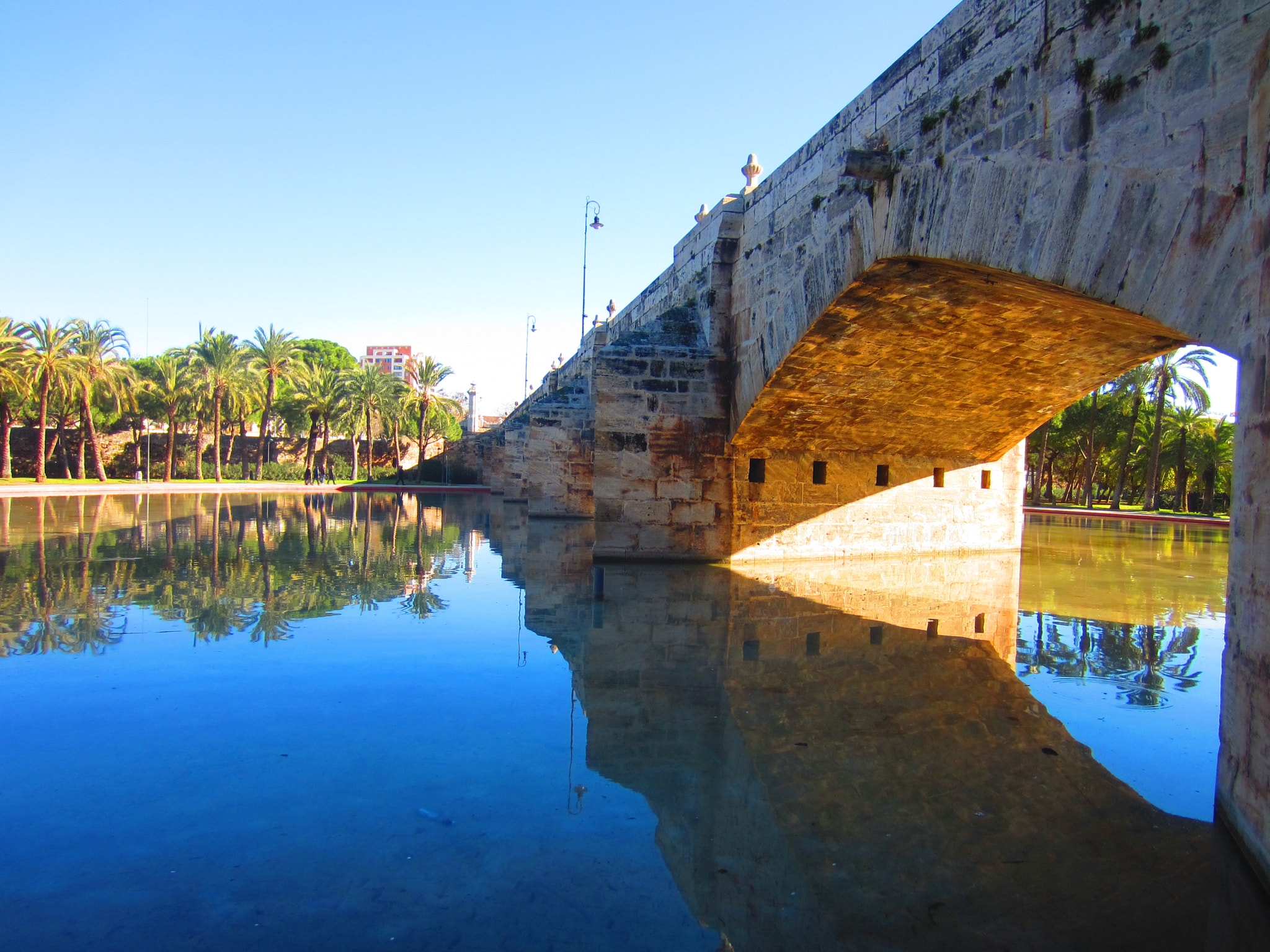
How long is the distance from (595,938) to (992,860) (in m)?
1.45

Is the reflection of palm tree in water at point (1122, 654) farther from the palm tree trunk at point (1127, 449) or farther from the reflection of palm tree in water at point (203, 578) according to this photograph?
the palm tree trunk at point (1127, 449)

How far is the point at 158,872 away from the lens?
254 centimetres

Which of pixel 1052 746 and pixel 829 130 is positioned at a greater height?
pixel 829 130

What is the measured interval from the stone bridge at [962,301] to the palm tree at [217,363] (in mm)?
27494

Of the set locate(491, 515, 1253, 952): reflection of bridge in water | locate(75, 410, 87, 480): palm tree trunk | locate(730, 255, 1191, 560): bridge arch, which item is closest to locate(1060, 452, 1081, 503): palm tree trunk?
locate(730, 255, 1191, 560): bridge arch

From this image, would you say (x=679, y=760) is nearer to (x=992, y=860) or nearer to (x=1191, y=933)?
(x=992, y=860)

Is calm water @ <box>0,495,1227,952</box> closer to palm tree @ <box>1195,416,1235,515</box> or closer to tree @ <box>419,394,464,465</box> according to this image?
tree @ <box>419,394,464,465</box>

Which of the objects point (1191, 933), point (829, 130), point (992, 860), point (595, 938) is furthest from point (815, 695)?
point (829, 130)

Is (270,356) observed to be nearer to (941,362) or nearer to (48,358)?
(48,358)

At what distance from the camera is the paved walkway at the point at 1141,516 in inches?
993

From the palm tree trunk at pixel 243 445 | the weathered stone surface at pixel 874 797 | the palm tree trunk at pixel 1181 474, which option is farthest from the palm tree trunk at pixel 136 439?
the palm tree trunk at pixel 1181 474

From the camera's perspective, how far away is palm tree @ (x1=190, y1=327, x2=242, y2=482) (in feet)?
118

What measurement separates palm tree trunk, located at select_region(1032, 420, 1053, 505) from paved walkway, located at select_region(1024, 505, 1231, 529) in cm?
257

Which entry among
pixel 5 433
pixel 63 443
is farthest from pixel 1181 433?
pixel 63 443
